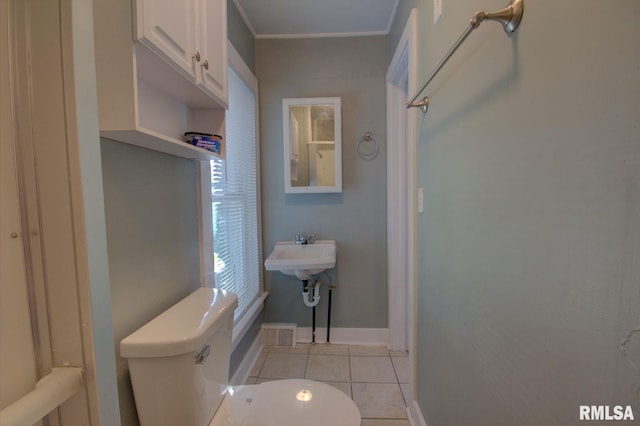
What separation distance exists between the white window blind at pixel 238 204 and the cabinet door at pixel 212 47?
0.47 metres

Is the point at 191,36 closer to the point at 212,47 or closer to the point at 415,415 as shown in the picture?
the point at 212,47

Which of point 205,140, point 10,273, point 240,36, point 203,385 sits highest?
point 240,36

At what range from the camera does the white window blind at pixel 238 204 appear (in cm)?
154

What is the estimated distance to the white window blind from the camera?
5.06 feet

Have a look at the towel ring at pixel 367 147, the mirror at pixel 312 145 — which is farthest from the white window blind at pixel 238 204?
the towel ring at pixel 367 147

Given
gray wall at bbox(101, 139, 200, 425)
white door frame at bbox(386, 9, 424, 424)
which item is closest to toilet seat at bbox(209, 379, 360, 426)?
gray wall at bbox(101, 139, 200, 425)

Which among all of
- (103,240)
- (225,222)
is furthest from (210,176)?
(103,240)

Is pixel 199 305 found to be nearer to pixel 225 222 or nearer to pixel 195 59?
pixel 225 222

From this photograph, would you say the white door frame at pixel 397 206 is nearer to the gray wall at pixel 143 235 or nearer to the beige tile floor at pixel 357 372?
the beige tile floor at pixel 357 372

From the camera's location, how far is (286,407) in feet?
3.35

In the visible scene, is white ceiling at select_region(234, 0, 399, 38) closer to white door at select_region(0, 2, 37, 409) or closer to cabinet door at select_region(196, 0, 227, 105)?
cabinet door at select_region(196, 0, 227, 105)

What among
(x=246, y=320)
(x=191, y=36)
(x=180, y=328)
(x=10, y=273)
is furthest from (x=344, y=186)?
(x=10, y=273)

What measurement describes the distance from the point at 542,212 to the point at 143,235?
1.16 meters

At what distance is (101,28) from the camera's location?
682 mm
